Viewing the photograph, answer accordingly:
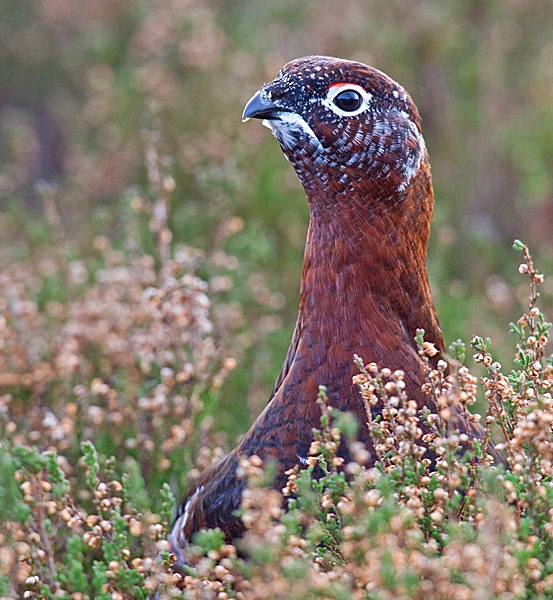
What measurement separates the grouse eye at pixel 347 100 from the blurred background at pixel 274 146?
6.28 ft

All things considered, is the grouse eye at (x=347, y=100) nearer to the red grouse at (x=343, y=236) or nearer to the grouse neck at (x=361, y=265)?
the red grouse at (x=343, y=236)

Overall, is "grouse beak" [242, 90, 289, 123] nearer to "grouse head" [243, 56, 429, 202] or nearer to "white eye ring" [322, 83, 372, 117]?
"grouse head" [243, 56, 429, 202]

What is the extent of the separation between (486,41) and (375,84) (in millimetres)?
4464

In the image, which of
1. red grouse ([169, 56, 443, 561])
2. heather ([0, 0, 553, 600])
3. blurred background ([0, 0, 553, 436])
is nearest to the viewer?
heather ([0, 0, 553, 600])

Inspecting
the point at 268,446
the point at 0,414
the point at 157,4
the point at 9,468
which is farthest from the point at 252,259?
the point at 157,4

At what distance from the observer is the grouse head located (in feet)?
8.21

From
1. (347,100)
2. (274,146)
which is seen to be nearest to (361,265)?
(347,100)

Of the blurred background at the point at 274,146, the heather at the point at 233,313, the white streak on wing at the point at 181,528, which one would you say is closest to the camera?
the heather at the point at 233,313

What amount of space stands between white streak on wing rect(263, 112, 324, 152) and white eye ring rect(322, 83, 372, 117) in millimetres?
86

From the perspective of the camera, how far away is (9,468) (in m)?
1.84

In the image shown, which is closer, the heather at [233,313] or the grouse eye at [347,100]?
the heather at [233,313]

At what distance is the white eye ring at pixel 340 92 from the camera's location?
8.23 feet

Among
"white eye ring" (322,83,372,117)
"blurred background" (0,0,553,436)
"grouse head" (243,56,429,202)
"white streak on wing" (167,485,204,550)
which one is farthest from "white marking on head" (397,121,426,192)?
"blurred background" (0,0,553,436)

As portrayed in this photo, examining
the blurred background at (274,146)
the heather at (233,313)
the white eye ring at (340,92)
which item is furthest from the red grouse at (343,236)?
the blurred background at (274,146)
